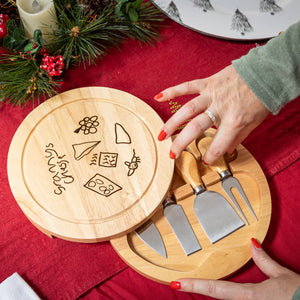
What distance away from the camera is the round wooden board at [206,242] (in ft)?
2.20

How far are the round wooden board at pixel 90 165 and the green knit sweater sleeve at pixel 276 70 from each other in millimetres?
220

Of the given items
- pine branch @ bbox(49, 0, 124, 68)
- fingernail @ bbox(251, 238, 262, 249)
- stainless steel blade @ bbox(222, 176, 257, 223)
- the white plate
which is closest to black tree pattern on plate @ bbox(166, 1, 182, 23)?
the white plate

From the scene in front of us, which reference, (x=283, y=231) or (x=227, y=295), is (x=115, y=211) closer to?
(x=227, y=295)

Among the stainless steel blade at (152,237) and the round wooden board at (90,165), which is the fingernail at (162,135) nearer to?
the round wooden board at (90,165)

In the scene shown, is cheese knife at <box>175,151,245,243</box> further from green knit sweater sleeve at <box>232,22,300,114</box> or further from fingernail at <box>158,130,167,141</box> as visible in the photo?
green knit sweater sleeve at <box>232,22,300,114</box>

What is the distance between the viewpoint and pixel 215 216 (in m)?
0.72

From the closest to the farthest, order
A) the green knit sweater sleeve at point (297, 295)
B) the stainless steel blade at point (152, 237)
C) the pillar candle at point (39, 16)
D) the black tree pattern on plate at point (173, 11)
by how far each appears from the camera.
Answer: the green knit sweater sleeve at point (297, 295)
the stainless steel blade at point (152, 237)
the pillar candle at point (39, 16)
the black tree pattern on plate at point (173, 11)

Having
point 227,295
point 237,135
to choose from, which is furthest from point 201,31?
point 227,295

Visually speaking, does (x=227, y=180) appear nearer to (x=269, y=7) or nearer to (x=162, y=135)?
(x=162, y=135)

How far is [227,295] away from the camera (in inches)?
25.3

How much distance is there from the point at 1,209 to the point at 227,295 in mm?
514

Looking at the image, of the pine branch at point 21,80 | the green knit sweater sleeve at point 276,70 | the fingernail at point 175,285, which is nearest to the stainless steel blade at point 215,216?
the fingernail at point 175,285

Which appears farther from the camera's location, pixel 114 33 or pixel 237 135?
pixel 114 33

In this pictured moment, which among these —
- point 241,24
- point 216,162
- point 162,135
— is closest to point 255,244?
point 216,162
